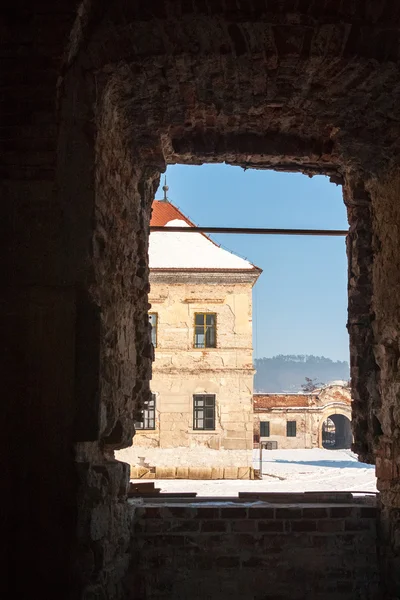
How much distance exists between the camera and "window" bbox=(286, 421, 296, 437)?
33156 millimetres

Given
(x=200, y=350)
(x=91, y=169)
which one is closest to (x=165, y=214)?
(x=200, y=350)

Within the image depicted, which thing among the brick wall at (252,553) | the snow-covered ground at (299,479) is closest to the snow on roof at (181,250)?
the snow-covered ground at (299,479)

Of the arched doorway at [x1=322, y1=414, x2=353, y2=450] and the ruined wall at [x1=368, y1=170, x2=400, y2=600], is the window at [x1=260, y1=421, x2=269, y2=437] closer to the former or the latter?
the arched doorway at [x1=322, y1=414, x2=353, y2=450]

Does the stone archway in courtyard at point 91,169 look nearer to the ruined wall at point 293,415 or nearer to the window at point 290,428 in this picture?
the ruined wall at point 293,415

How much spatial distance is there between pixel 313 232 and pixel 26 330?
355 cm

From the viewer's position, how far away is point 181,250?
21.4 m

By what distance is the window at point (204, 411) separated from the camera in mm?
20344

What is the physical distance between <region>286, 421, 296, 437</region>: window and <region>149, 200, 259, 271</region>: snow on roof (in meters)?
14.6

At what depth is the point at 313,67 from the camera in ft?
12.4

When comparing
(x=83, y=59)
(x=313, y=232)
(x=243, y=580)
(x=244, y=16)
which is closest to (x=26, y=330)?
(x=83, y=59)

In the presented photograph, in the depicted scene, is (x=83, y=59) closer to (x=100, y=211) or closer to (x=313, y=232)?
(x=100, y=211)

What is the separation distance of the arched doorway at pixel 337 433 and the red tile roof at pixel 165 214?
2553 centimetres

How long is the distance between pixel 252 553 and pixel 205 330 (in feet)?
53.5

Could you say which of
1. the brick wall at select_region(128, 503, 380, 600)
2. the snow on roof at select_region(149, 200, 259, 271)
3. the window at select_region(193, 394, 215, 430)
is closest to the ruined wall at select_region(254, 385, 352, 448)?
the window at select_region(193, 394, 215, 430)
